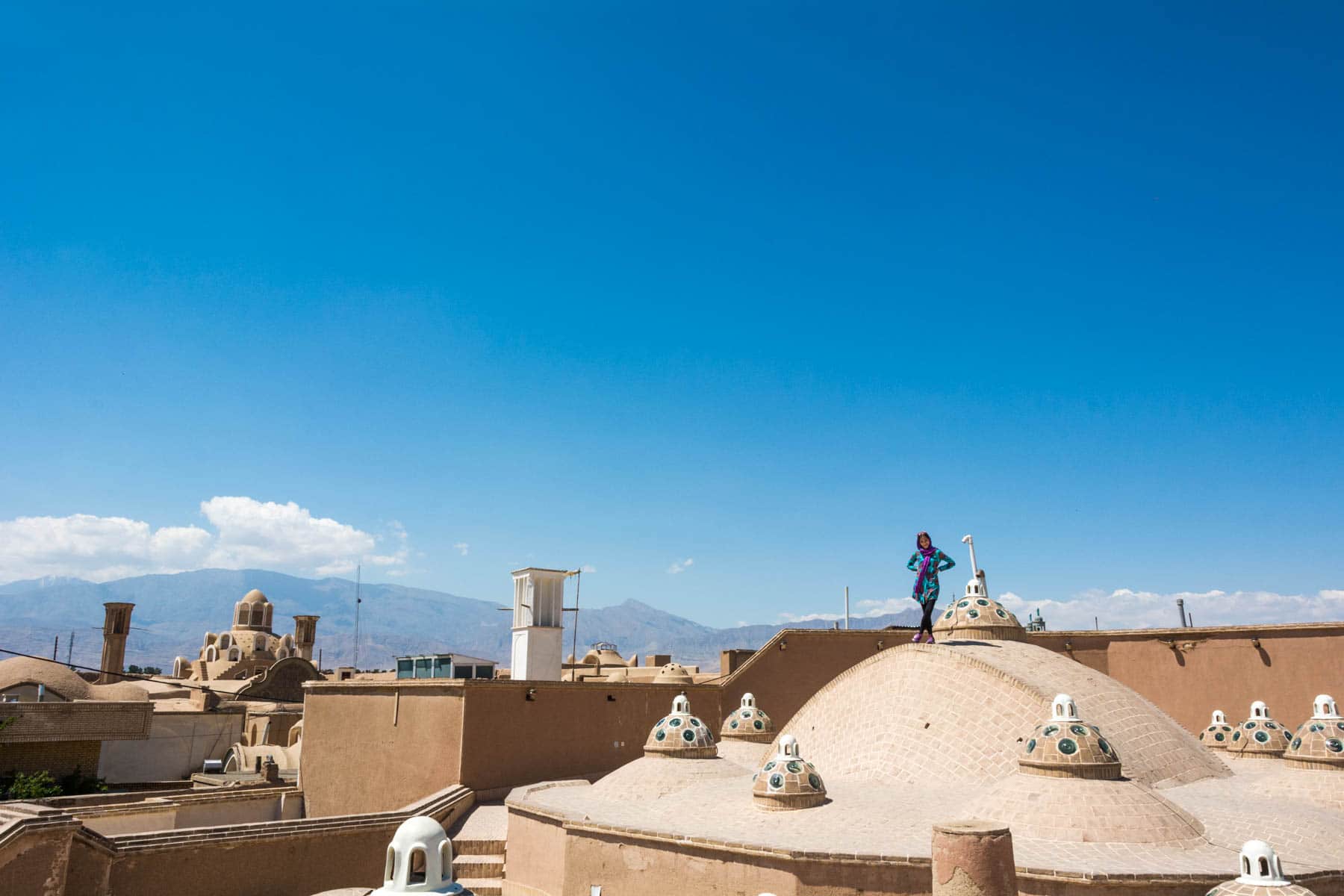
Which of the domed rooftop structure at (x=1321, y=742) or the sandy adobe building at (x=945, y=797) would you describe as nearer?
the sandy adobe building at (x=945, y=797)

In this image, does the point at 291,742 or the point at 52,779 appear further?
the point at 291,742

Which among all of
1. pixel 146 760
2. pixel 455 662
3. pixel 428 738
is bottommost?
pixel 146 760

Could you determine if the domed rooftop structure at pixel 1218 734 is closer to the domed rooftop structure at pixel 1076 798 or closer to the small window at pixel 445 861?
the domed rooftop structure at pixel 1076 798

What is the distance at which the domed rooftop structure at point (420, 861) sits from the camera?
550 cm

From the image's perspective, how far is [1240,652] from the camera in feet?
70.1

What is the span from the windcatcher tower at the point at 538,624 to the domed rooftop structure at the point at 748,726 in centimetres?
415

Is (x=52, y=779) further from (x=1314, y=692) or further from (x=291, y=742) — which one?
(x=1314, y=692)

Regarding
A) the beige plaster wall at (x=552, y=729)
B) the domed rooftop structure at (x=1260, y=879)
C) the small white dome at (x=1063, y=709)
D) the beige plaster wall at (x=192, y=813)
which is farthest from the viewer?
the beige plaster wall at (x=552, y=729)

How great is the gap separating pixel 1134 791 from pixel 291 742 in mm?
27601

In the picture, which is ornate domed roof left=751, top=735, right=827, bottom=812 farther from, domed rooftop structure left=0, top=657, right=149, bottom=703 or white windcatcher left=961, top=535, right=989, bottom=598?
domed rooftop structure left=0, top=657, right=149, bottom=703

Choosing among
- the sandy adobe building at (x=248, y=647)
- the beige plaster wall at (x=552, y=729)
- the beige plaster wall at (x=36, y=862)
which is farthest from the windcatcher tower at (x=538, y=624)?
the sandy adobe building at (x=248, y=647)

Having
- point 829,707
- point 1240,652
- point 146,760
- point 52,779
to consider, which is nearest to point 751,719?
point 829,707

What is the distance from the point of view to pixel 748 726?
19203 millimetres

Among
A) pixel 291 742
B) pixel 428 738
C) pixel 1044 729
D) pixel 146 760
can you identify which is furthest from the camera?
pixel 291 742
